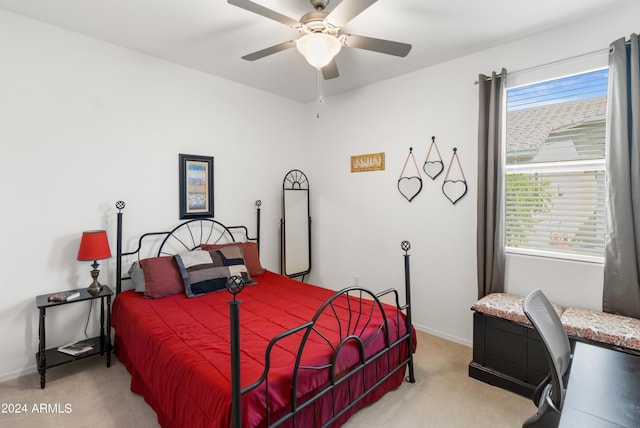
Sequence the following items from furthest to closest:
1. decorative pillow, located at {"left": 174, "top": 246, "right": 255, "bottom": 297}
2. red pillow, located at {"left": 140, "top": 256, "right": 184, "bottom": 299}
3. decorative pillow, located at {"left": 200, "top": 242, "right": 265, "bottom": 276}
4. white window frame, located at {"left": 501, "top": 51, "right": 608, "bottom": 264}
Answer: decorative pillow, located at {"left": 200, "top": 242, "right": 265, "bottom": 276}
decorative pillow, located at {"left": 174, "top": 246, "right": 255, "bottom": 297}
red pillow, located at {"left": 140, "top": 256, "right": 184, "bottom": 299}
white window frame, located at {"left": 501, "top": 51, "right": 608, "bottom": 264}

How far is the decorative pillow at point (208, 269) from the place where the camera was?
2.82 metres

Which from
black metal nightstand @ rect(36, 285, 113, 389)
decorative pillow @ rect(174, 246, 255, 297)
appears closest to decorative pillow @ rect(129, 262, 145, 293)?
black metal nightstand @ rect(36, 285, 113, 389)

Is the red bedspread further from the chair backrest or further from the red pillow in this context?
the chair backrest

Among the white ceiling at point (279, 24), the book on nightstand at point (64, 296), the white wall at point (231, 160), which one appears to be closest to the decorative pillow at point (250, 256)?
the white wall at point (231, 160)

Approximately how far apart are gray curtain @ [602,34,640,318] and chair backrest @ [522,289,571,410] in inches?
44.6

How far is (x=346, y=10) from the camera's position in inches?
70.7

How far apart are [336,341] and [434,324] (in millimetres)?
1829

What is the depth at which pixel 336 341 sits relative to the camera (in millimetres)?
1917

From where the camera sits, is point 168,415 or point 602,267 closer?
point 168,415

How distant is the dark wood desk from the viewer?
104 centimetres

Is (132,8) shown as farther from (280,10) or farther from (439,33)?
(439,33)

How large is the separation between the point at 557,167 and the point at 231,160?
3.14 m

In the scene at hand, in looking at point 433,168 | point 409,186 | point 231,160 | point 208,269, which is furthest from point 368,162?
point 208,269

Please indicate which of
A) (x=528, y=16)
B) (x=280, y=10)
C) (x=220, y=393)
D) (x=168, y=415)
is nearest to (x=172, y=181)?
(x=280, y=10)
